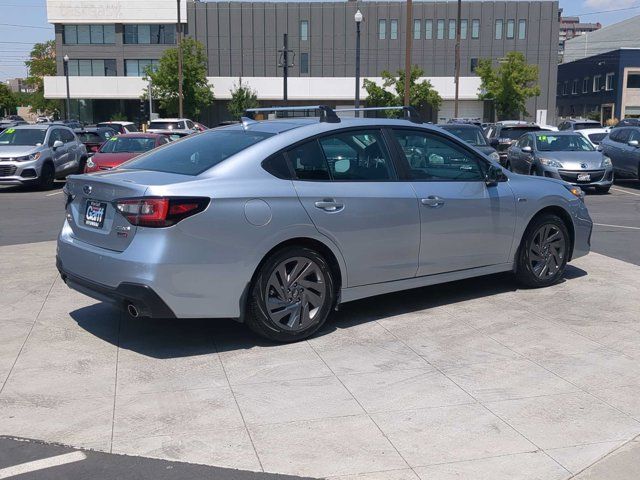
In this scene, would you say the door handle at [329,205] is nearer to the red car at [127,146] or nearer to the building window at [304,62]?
the red car at [127,146]

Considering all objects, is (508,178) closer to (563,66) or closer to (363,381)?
(363,381)

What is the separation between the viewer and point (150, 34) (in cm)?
7225

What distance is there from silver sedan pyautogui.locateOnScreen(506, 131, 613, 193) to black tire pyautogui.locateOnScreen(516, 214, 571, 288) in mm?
10864

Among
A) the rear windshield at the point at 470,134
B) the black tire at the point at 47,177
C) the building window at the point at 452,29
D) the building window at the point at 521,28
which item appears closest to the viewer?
the black tire at the point at 47,177

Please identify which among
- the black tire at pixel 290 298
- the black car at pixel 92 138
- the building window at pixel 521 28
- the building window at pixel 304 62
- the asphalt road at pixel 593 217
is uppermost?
the building window at pixel 521 28

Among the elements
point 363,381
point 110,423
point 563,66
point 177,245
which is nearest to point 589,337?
point 363,381

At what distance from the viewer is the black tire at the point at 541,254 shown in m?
7.81

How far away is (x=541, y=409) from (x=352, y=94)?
6742 centimetres

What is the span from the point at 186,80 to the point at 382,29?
769 inches

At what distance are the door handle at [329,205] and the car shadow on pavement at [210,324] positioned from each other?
1.07 meters

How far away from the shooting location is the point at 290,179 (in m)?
6.11

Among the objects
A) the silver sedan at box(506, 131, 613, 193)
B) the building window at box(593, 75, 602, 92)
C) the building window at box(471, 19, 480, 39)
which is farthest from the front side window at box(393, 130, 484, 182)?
the building window at box(593, 75, 602, 92)

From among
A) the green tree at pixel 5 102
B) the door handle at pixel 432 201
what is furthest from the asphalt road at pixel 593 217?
the green tree at pixel 5 102

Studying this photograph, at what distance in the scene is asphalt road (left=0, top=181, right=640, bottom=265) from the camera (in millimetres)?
10992
